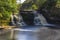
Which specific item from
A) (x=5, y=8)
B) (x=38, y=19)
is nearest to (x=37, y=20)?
(x=38, y=19)

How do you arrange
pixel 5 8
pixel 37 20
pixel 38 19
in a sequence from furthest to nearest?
1. pixel 38 19
2. pixel 37 20
3. pixel 5 8

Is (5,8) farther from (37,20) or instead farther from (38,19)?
(38,19)

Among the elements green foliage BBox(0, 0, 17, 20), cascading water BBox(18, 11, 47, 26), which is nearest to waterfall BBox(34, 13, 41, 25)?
cascading water BBox(18, 11, 47, 26)

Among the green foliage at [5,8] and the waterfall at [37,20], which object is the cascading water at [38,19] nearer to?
the waterfall at [37,20]

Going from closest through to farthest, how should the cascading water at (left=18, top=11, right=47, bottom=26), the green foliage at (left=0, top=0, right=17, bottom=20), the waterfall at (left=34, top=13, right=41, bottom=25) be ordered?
the green foliage at (left=0, top=0, right=17, bottom=20) < the cascading water at (left=18, top=11, right=47, bottom=26) < the waterfall at (left=34, top=13, right=41, bottom=25)

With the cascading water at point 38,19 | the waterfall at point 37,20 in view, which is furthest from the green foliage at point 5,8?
the waterfall at point 37,20

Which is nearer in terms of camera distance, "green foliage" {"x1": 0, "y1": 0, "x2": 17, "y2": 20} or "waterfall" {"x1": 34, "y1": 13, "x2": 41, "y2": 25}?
"green foliage" {"x1": 0, "y1": 0, "x2": 17, "y2": 20}

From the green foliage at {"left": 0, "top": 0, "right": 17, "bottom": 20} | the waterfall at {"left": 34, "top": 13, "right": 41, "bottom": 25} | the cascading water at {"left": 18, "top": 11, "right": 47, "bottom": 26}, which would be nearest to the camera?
the green foliage at {"left": 0, "top": 0, "right": 17, "bottom": 20}

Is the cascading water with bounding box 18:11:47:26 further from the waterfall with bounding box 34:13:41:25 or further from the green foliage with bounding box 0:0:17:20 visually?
the green foliage with bounding box 0:0:17:20

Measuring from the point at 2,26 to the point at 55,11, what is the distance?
13.0m

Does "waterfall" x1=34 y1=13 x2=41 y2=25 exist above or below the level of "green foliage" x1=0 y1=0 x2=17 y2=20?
below

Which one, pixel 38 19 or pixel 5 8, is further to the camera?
pixel 38 19

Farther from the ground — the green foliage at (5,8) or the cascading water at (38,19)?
the green foliage at (5,8)

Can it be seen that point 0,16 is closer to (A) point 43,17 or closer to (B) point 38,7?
(A) point 43,17
